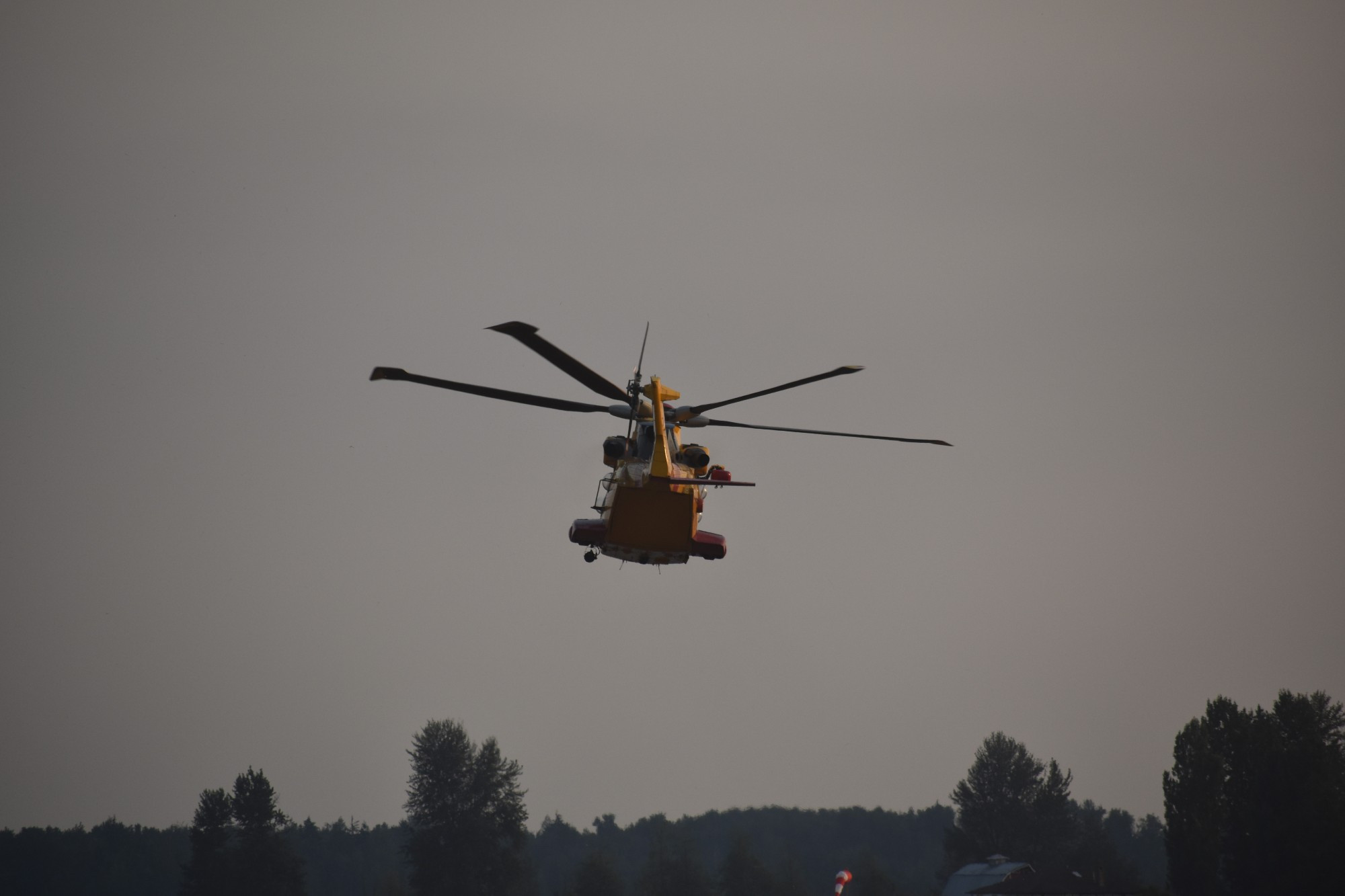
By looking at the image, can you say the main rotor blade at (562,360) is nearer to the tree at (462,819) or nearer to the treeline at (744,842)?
the treeline at (744,842)

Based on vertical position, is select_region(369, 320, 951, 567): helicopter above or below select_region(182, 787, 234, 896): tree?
above

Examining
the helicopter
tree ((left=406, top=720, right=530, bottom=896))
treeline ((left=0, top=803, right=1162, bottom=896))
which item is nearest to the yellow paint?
the helicopter

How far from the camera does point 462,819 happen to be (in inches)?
4264

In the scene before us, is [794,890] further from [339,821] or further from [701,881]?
[339,821]

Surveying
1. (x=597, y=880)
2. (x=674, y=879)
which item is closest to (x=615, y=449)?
(x=597, y=880)

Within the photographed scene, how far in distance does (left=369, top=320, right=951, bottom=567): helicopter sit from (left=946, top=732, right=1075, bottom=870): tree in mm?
99112

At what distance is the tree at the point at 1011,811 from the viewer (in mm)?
123688

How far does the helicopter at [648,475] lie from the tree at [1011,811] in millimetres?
99112

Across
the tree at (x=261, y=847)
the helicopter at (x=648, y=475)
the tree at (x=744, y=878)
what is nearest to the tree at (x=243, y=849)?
the tree at (x=261, y=847)

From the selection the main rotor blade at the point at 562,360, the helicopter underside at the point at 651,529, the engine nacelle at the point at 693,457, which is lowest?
the helicopter underside at the point at 651,529

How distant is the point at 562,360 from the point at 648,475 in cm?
351

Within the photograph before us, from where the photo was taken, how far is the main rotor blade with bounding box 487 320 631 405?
92.3ft

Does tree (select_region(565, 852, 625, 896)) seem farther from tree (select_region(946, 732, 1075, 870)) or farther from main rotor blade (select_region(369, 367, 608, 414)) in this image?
main rotor blade (select_region(369, 367, 608, 414))

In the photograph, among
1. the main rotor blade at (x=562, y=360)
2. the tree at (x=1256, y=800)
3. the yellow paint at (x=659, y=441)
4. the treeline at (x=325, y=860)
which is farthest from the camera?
the treeline at (x=325, y=860)
